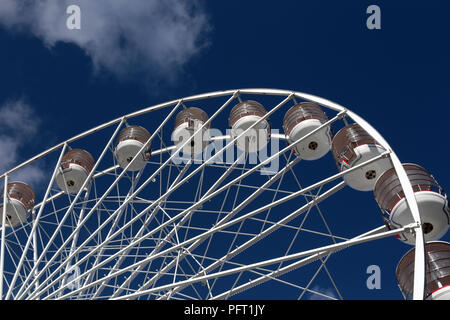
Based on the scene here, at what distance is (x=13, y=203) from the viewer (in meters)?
18.1

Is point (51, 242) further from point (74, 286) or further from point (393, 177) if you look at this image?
point (393, 177)

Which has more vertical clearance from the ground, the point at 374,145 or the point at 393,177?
the point at 374,145

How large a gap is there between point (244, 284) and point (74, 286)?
5.40 metres

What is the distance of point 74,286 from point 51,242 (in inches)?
59.4

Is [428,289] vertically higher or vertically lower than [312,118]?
lower

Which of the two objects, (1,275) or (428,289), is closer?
(428,289)

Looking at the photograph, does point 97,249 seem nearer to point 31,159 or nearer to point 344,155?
point 31,159

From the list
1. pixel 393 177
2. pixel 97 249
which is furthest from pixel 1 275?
pixel 393 177

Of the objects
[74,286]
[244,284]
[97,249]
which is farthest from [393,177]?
[74,286]

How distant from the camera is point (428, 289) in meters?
9.47
